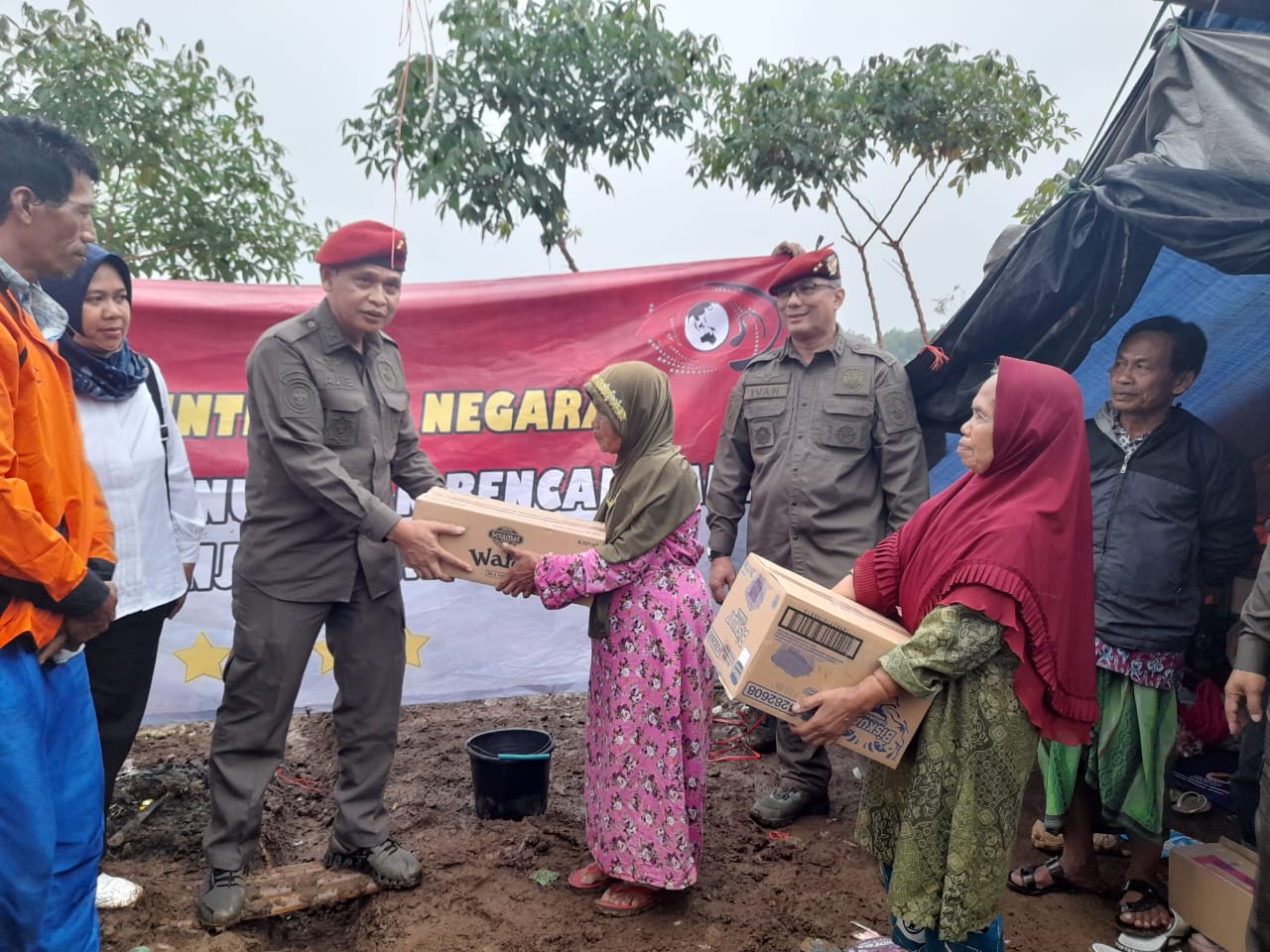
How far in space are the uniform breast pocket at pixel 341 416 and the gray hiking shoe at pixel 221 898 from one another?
1.41 meters

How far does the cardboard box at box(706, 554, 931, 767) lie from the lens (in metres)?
1.90

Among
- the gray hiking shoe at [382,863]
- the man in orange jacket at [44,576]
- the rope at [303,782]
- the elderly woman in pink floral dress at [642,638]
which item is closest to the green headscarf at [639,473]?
the elderly woman in pink floral dress at [642,638]

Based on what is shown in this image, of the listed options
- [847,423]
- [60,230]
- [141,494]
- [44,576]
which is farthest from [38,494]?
[847,423]

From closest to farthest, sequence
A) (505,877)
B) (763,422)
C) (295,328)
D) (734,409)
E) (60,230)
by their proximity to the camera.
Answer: (60,230)
(295,328)
(505,877)
(763,422)
(734,409)

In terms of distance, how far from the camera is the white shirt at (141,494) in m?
2.75

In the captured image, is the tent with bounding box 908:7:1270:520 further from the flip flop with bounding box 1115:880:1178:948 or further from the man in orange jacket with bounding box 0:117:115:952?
the man in orange jacket with bounding box 0:117:115:952

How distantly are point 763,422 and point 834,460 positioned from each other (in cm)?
36

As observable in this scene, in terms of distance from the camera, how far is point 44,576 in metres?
1.71

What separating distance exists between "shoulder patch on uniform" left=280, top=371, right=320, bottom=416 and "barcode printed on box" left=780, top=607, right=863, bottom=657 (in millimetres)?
1698

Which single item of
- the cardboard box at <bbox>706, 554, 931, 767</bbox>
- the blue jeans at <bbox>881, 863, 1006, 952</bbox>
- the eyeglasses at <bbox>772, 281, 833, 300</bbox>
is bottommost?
the blue jeans at <bbox>881, 863, 1006, 952</bbox>

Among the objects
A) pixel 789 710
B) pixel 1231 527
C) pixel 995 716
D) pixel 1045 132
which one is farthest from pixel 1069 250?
pixel 1045 132

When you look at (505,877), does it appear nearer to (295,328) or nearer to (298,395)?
(298,395)

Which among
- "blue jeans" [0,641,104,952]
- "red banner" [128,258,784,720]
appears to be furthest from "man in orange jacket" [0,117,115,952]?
"red banner" [128,258,784,720]

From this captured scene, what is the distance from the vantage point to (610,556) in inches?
99.7
